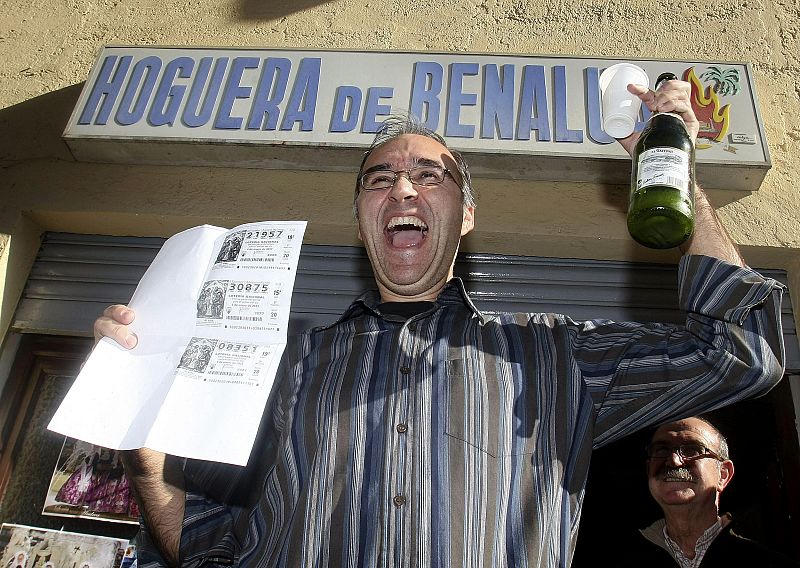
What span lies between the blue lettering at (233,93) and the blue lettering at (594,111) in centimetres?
145

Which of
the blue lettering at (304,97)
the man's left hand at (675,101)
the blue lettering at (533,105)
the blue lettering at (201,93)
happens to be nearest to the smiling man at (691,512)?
the blue lettering at (533,105)

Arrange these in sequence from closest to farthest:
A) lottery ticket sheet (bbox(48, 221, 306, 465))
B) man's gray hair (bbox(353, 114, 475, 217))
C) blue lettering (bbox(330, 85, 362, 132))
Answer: lottery ticket sheet (bbox(48, 221, 306, 465)) → man's gray hair (bbox(353, 114, 475, 217)) → blue lettering (bbox(330, 85, 362, 132))

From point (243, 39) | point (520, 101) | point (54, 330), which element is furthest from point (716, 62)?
point (54, 330)

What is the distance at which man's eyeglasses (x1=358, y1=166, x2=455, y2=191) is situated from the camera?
1.78 meters

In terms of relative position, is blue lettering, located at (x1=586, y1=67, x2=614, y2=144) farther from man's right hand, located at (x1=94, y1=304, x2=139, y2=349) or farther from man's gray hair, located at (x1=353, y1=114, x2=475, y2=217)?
man's right hand, located at (x1=94, y1=304, x2=139, y2=349)

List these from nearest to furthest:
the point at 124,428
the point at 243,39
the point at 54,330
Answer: the point at 124,428, the point at 54,330, the point at 243,39

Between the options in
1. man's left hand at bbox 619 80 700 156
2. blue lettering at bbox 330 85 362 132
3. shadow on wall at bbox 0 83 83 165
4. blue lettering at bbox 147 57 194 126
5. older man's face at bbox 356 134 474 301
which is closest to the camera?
man's left hand at bbox 619 80 700 156

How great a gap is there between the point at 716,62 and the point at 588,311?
1197 mm

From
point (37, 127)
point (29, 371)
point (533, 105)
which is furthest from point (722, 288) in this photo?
point (37, 127)

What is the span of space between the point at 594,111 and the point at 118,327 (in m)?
2.00

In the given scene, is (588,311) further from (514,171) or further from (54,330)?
(54,330)

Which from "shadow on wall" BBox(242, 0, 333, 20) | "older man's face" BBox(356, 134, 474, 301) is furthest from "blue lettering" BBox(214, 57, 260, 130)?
"older man's face" BBox(356, 134, 474, 301)

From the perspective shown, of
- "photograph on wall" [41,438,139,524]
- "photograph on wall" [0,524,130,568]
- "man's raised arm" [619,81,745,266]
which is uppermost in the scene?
"man's raised arm" [619,81,745,266]

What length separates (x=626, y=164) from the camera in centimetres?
248
